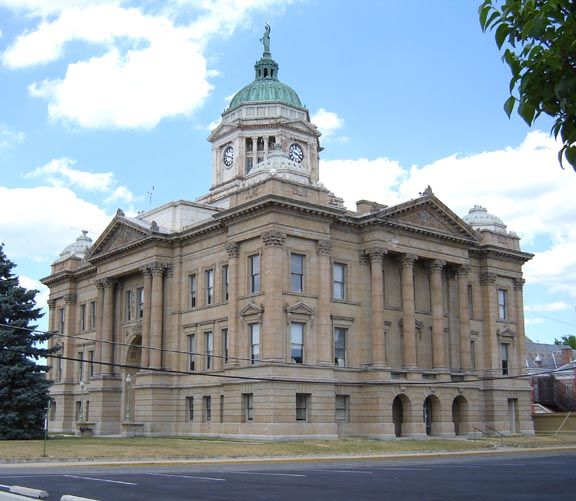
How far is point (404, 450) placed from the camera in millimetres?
40906

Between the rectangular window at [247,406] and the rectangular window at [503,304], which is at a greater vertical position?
the rectangular window at [503,304]

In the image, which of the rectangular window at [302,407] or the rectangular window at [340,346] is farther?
the rectangular window at [340,346]

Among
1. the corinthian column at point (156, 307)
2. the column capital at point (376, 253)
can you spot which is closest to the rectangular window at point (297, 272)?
the column capital at point (376, 253)

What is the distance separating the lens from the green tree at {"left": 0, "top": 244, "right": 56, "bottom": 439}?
149ft

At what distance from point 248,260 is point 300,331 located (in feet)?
18.2

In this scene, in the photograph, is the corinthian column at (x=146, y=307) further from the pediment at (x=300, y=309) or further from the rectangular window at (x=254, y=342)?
the pediment at (x=300, y=309)

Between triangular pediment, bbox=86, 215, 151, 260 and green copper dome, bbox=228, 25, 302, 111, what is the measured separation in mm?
19827

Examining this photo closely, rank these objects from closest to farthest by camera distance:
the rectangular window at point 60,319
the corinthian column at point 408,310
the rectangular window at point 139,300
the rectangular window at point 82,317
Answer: the corinthian column at point 408,310 < the rectangular window at point 139,300 < the rectangular window at point 82,317 < the rectangular window at point 60,319

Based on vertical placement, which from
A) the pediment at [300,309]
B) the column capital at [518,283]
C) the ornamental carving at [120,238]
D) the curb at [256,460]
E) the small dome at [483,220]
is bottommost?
the curb at [256,460]

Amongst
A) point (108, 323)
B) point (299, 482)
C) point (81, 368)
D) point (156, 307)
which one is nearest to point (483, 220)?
point (156, 307)

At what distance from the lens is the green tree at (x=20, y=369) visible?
149 feet

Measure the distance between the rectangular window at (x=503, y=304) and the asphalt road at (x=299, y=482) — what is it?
32.9 m

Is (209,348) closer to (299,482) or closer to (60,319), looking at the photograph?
(60,319)

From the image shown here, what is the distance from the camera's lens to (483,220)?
209 ft
